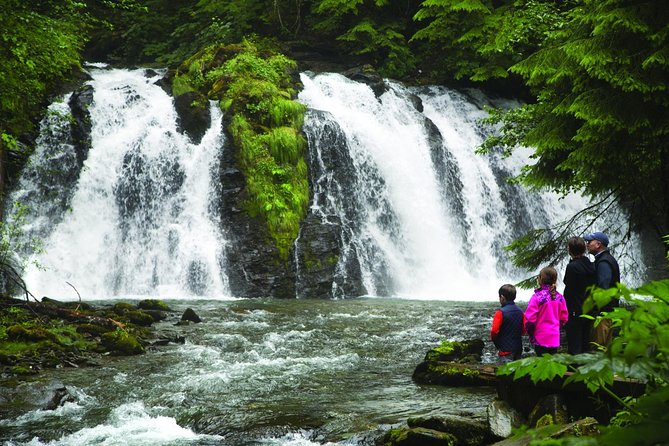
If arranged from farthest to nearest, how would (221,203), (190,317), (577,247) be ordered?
(221,203)
(190,317)
(577,247)

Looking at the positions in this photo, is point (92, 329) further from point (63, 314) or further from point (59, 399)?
point (59, 399)

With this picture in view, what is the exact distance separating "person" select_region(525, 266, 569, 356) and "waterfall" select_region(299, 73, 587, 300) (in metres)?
12.3

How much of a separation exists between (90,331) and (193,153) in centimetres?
1088

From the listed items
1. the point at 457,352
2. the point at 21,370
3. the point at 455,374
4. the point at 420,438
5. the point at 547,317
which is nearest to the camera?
the point at 420,438

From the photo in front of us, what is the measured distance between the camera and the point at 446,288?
2059cm

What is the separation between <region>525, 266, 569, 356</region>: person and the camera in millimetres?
6227

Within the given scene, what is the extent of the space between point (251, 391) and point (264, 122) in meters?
15.3

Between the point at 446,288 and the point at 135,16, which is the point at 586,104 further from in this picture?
the point at 135,16

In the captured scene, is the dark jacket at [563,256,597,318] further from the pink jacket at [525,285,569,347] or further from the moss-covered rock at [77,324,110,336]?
the moss-covered rock at [77,324,110,336]

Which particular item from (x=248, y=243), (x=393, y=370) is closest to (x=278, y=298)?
(x=248, y=243)

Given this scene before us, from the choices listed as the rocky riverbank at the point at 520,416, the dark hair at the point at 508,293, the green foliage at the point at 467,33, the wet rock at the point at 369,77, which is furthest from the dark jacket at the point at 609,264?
the wet rock at the point at 369,77

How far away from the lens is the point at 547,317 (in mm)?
6281

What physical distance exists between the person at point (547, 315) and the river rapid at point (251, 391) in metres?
0.98

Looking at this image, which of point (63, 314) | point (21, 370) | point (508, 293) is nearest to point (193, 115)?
point (63, 314)
